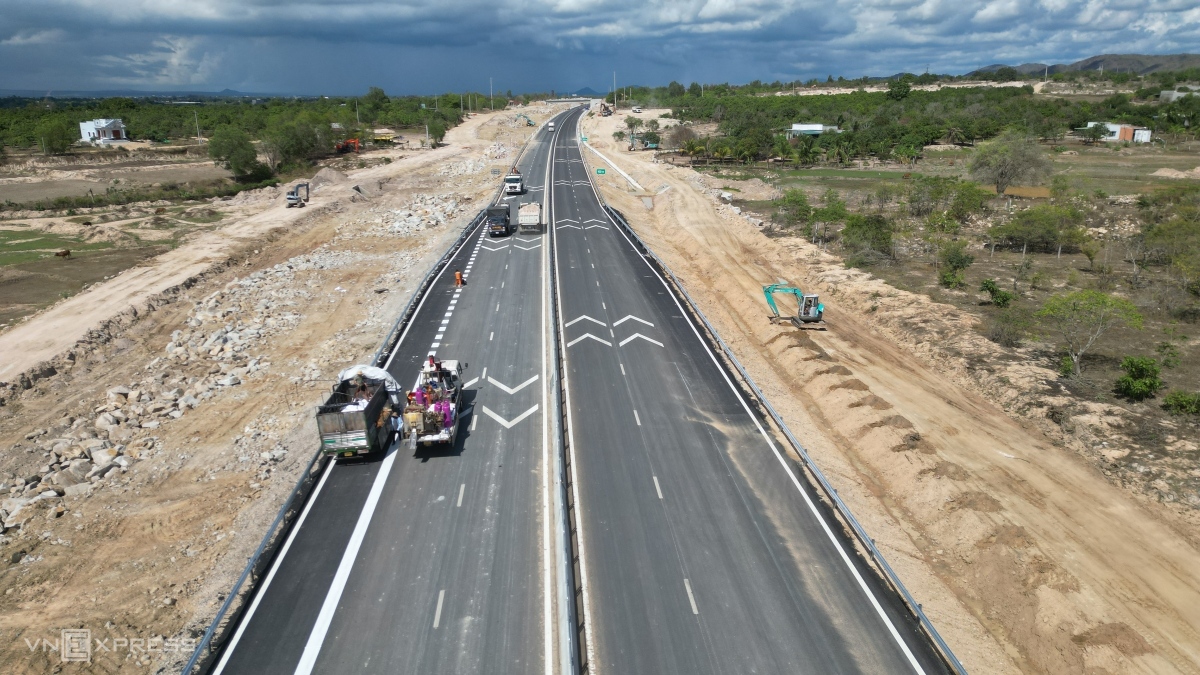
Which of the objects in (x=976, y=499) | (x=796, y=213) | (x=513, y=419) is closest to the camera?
(x=976, y=499)

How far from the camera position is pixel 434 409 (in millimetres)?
22672

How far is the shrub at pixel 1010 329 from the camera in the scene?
3329 centimetres

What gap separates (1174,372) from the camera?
96.6 ft

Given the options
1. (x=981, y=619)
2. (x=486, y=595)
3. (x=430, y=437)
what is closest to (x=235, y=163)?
(x=430, y=437)

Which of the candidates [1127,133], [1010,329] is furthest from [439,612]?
[1127,133]

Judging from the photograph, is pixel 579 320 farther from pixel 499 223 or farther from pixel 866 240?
pixel 866 240

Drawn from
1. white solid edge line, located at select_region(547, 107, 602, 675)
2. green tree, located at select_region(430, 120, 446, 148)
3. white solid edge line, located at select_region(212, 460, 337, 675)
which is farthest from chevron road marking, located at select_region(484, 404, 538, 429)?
green tree, located at select_region(430, 120, 446, 148)

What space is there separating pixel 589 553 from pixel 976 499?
41.8 feet

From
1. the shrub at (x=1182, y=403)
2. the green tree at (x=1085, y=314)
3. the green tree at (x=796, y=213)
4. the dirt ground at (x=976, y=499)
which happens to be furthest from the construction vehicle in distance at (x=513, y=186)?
the shrub at (x=1182, y=403)

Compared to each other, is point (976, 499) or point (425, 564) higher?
point (976, 499)

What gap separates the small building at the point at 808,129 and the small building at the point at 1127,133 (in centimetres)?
4570

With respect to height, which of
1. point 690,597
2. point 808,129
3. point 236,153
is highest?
point 808,129

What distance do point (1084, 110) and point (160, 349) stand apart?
522 feet

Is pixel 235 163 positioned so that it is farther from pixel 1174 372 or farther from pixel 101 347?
pixel 1174 372
